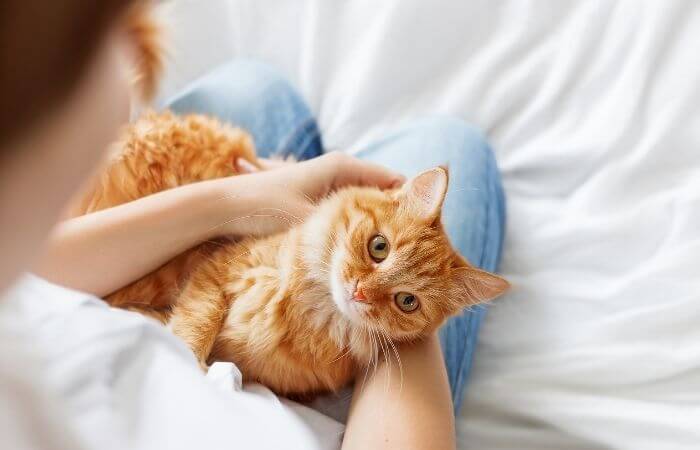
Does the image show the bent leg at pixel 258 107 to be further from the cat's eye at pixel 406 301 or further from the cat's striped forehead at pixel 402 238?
the cat's eye at pixel 406 301

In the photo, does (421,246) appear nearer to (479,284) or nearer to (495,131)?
(479,284)

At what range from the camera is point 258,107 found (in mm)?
1546

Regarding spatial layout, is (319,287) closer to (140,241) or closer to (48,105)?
(140,241)

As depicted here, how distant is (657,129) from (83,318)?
1.31 m

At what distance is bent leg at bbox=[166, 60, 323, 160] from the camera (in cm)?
153

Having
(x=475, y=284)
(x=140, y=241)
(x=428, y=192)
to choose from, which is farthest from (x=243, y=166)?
(x=475, y=284)

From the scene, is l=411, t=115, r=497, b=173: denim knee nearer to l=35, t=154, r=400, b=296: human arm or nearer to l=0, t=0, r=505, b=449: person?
l=0, t=0, r=505, b=449: person

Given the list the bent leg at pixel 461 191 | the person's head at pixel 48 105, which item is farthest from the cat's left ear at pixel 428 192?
the person's head at pixel 48 105

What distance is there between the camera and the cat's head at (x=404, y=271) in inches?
40.7

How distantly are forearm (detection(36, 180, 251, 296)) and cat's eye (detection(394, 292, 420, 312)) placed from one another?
32 cm

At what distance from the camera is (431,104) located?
1660 mm

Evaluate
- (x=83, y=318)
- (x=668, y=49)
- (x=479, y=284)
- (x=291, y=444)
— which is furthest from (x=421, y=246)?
(x=668, y=49)

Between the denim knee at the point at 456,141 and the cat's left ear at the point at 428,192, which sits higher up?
the cat's left ear at the point at 428,192

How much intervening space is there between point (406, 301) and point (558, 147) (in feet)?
2.28
